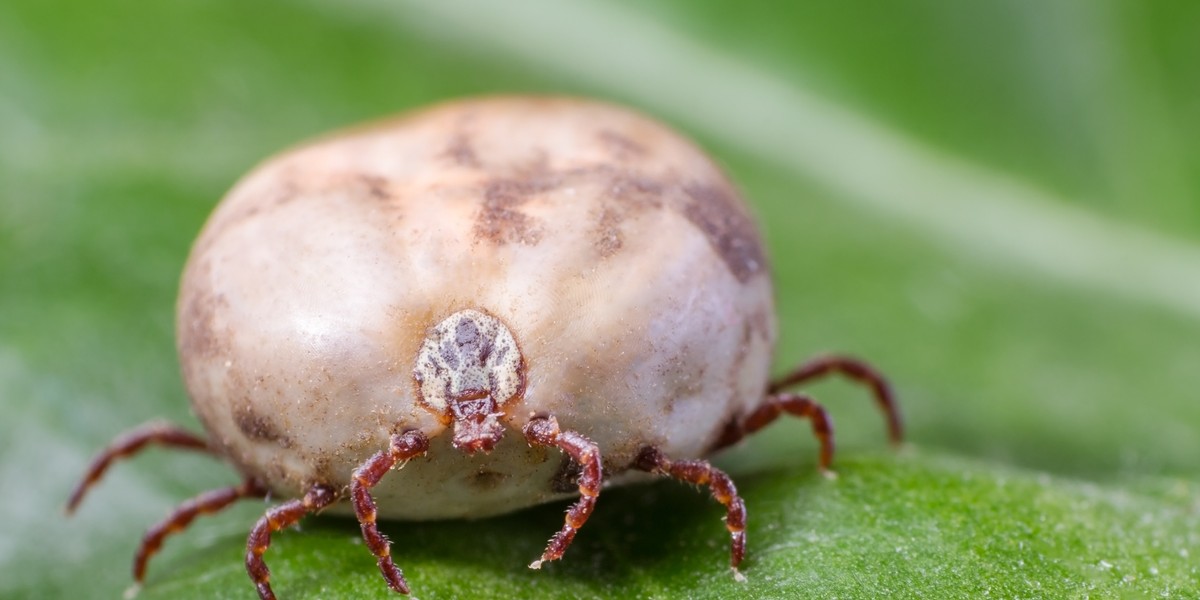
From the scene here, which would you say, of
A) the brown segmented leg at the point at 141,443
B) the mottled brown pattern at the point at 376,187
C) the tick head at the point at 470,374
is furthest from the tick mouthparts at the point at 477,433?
the brown segmented leg at the point at 141,443

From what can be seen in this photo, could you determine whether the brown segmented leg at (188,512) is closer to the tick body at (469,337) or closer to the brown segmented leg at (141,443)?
the tick body at (469,337)

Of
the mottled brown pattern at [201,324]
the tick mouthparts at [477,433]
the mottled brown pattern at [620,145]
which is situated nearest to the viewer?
the tick mouthparts at [477,433]

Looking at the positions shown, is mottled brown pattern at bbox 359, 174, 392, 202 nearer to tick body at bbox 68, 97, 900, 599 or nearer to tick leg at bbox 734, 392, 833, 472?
tick body at bbox 68, 97, 900, 599

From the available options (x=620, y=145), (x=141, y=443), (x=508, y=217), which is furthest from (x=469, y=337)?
(x=141, y=443)

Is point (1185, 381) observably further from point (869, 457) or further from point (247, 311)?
point (247, 311)

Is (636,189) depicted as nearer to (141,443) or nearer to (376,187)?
(376,187)

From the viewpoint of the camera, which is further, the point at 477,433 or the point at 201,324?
the point at 201,324

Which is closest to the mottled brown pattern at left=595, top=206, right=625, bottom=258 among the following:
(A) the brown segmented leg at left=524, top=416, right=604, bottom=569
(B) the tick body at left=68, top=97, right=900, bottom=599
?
(B) the tick body at left=68, top=97, right=900, bottom=599

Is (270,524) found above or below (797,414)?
below

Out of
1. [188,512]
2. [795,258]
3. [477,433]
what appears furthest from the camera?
[795,258]
